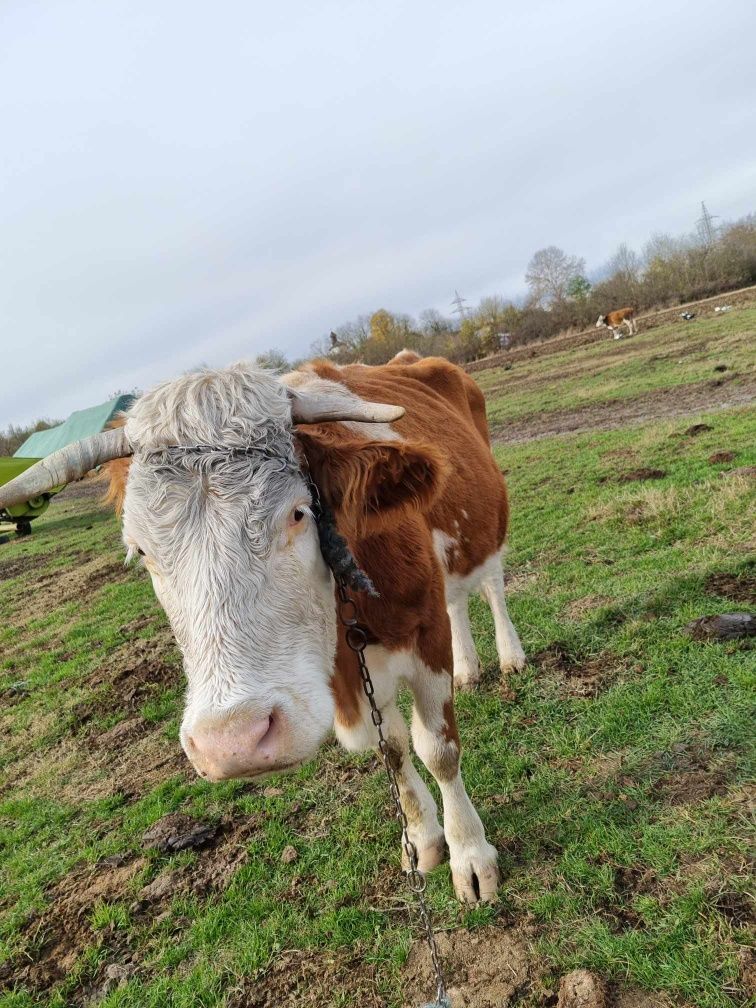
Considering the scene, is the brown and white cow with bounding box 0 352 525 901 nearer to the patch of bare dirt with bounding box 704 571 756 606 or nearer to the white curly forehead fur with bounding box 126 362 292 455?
the white curly forehead fur with bounding box 126 362 292 455

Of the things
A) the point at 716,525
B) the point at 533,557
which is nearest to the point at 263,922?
the point at 533,557

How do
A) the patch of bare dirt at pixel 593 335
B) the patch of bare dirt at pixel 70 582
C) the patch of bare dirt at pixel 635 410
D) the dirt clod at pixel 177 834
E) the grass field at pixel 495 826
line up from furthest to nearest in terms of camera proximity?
the patch of bare dirt at pixel 593 335 < the patch of bare dirt at pixel 635 410 < the patch of bare dirt at pixel 70 582 < the dirt clod at pixel 177 834 < the grass field at pixel 495 826

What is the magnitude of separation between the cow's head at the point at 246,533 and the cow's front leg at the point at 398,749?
2.56 feet

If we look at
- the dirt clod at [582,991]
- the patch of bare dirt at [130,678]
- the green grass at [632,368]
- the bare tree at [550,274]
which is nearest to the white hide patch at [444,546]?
the dirt clod at [582,991]

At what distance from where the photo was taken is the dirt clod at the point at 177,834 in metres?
3.66

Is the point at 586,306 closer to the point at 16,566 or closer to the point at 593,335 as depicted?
the point at 593,335

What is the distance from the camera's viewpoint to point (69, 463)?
2.20 meters

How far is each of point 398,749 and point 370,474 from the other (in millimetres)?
1644

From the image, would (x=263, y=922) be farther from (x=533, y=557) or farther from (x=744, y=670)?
(x=533, y=557)

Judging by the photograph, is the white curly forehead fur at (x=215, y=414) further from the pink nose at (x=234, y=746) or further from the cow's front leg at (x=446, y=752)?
the cow's front leg at (x=446, y=752)

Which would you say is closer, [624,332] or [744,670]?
[744,670]

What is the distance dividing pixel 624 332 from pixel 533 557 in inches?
1094

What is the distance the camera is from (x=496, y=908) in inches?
105

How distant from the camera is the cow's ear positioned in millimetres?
2174
